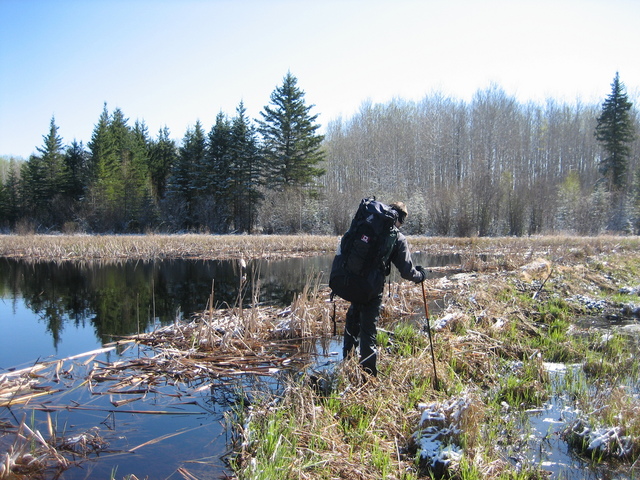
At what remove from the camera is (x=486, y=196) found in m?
A: 33.0

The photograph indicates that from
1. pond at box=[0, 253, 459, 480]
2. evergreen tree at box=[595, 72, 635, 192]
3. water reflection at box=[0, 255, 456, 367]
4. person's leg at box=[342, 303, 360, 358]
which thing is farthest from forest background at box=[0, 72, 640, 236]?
person's leg at box=[342, 303, 360, 358]

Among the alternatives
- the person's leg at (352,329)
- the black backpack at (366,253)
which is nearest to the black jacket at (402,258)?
the black backpack at (366,253)

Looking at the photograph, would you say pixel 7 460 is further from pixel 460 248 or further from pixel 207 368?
pixel 460 248

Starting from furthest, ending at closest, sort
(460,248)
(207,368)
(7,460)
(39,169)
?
(39,169)
(460,248)
(207,368)
(7,460)

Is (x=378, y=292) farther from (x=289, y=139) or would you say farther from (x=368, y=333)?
(x=289, y=139)

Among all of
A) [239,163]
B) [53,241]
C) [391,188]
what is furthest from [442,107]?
[53,241]

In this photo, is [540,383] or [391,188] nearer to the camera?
[540,383]

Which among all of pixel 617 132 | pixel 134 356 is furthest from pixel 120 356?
pixel 617 132

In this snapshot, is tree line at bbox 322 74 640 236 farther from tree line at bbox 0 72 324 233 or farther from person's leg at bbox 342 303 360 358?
person's leg at bbox 342 303 360 358

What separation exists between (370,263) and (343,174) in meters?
47.3

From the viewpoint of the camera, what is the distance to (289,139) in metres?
38.9

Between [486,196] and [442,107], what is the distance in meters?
21.6

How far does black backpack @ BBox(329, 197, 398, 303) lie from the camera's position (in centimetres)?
438

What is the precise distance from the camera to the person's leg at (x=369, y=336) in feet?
15.5
